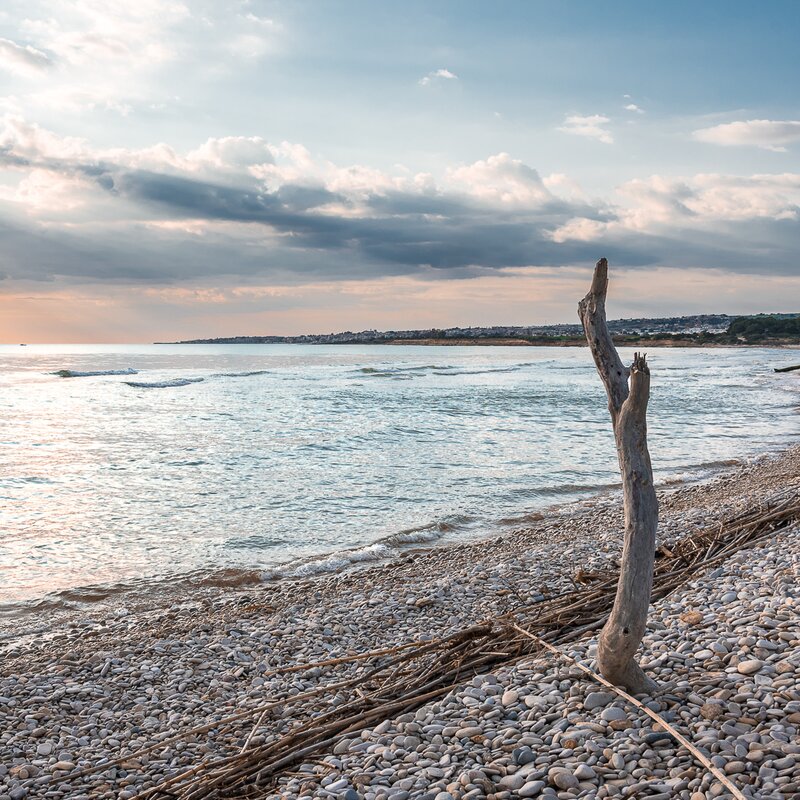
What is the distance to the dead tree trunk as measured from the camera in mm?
4195

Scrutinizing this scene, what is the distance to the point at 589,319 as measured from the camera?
4.29 metres

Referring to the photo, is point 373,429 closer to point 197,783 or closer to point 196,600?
point 196,600

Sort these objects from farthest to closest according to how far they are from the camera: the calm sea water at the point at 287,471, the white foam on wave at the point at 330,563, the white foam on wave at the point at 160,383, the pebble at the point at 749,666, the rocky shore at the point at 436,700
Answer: the white foam on wave at the point at 160,383, the calm sea water at the point at 287,471, the white foam on wave at the point at 330,563, the pebble at the point at 749,666, the rocky shore at the point at 436,700

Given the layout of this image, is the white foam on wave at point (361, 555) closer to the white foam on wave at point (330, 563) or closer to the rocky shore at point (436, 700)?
the white foam on wave at point (330, 563)

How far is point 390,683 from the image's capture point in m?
5.30

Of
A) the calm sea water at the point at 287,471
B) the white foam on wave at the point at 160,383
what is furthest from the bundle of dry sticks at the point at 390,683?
the white foam on wave at the point at 160,383

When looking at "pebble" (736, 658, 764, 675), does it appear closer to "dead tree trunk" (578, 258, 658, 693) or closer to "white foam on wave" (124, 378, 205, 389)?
"dead tree trunk" (578, 258, 658, 693)

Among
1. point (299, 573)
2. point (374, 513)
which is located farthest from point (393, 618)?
point (374, 513)

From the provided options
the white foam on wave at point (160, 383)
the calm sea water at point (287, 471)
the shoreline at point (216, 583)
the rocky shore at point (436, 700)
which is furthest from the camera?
the white foam on wave at point (160, 383)

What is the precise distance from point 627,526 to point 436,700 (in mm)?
1747

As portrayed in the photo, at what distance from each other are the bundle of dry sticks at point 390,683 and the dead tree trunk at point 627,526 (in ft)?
3.01

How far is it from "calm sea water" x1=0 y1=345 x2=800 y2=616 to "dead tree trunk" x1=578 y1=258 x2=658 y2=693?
5.60 m

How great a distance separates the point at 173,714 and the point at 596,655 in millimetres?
3238

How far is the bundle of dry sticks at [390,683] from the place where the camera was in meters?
4.23
